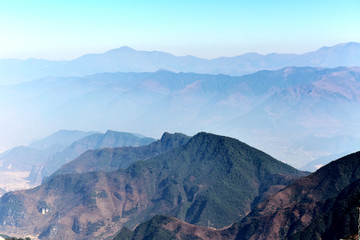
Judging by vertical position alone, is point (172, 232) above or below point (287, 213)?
below

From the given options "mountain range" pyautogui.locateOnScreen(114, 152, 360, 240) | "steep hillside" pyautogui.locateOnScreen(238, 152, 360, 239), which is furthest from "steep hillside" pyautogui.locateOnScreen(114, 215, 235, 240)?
"steep hillside" pyautogui.locateOnScreen(238, 152, 360, 239)

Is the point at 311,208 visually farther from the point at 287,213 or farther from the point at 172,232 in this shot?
the point at 172,232

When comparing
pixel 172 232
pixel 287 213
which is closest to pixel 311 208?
pixel 287 213

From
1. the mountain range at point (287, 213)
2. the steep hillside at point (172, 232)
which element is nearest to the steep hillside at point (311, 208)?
the mountain range at point (287, 213)

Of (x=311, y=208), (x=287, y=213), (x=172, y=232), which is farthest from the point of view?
(x=172, y=232)

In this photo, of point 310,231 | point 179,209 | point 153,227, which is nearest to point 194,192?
point 179,209

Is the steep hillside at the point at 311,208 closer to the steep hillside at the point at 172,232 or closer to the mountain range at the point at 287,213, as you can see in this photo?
the mountain range at the point at 287,213

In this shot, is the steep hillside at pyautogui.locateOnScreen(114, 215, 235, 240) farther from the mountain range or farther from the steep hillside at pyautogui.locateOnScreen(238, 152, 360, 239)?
the steep hillside at pyautogui.locateOnScreen(238, 152, 360, 239)

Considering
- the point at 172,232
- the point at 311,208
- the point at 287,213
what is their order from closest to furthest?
the point at 311,208 → the point at 287,213 → the point at 172,232

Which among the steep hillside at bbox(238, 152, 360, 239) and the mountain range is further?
the mountain range
